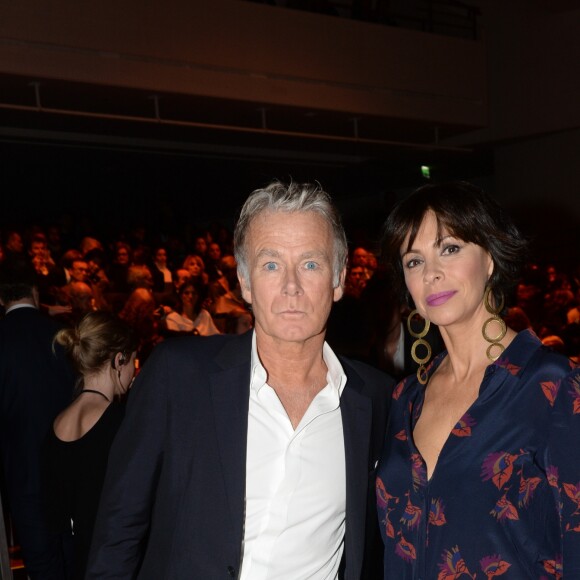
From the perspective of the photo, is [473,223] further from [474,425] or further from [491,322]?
[474,425]

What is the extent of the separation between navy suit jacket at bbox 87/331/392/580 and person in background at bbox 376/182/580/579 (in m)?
0.15

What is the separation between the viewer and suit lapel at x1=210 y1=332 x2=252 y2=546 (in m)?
1.72

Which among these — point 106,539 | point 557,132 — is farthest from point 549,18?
point 106,539

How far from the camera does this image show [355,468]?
1.86 metres

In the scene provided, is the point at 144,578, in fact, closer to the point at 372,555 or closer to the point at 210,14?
the point at 372,555

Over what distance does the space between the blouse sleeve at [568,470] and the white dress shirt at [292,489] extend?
0.48 m

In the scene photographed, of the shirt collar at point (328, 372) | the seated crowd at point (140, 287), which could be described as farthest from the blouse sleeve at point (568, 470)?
the seated crowd at point (140, 287)

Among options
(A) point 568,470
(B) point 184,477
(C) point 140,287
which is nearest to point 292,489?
(B) point 184,477

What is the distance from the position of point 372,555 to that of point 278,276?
715 mm

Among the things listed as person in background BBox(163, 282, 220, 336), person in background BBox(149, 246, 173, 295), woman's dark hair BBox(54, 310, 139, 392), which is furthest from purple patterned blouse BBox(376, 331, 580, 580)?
person in background BBox(149, 246, 173, 295)

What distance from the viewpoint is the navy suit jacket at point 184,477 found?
68.1 inches

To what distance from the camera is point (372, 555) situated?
2.00 m

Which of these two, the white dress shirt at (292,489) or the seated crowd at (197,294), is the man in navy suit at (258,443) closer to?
the white dress shirt at (292,489)

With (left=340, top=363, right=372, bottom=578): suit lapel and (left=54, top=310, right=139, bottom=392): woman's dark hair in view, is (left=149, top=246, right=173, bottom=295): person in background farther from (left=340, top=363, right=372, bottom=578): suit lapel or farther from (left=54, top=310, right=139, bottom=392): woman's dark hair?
(left=340, top=363, right=372, bottom=578): suit lapel
